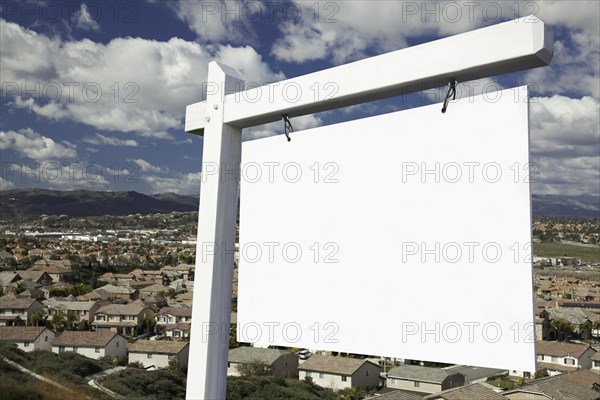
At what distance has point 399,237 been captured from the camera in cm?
136

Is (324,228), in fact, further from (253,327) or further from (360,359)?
(360,359)

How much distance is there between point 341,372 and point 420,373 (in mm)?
2951

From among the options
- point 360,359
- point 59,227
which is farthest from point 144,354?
point 59,227

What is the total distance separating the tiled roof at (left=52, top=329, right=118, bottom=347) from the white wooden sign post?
22.5 metres

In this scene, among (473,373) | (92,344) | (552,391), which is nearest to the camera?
(552,391)

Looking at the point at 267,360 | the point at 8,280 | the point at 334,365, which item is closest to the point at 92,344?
the point at 267,360

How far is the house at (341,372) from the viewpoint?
20.3 metres

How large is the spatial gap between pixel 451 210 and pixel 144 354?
868 inches

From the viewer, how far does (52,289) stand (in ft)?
115

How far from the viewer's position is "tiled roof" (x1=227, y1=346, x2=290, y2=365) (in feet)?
68.4

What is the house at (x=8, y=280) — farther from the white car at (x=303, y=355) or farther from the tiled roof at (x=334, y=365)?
the tiled roof at (x=334, y=365)

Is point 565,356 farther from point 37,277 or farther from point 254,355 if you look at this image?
point 37,277

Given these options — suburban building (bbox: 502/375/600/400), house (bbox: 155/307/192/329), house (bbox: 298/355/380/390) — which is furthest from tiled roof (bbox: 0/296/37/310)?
suburban building (bbox: 502/375/600/400)

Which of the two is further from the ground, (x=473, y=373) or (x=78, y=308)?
(x=78, y=308)
